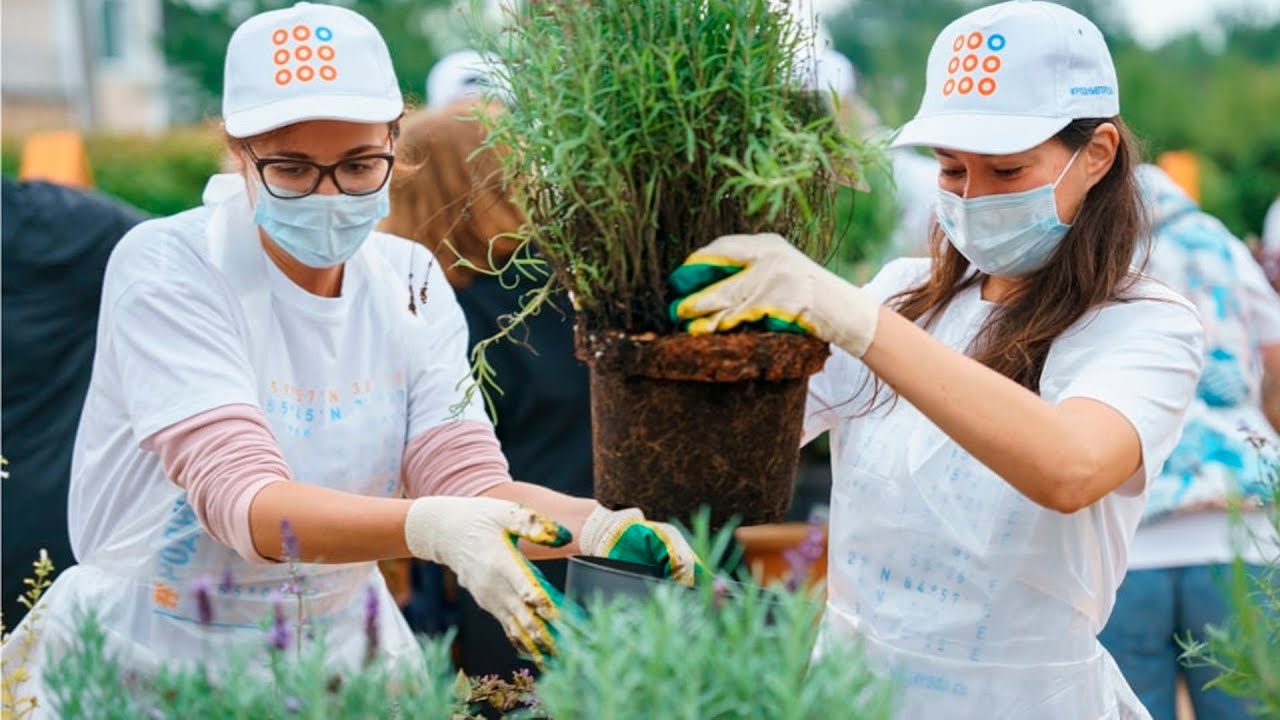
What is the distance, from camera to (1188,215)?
3.27m

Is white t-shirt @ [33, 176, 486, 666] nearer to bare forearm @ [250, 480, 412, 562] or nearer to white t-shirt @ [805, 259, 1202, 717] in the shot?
bare forearm @ [250, 480, 412, 562]

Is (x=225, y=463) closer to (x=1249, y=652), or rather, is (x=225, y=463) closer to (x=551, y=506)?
(x=551, y=506)

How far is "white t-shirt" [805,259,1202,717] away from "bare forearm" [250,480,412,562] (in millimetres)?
661

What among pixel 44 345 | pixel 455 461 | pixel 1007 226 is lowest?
pixel 44 345

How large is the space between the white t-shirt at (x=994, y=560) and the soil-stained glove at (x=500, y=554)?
1.73 feet

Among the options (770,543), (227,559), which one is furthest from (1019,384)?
(770,543)

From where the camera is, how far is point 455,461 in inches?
83.5

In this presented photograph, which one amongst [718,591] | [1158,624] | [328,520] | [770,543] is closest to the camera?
[718,591]

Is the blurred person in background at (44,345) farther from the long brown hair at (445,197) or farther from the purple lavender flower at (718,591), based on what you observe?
the purple lavender flower at (718,591)

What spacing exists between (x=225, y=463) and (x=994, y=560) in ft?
3.36

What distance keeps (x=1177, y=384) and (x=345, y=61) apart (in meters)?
1.19

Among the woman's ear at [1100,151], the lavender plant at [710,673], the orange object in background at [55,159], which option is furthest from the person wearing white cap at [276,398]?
the orange object in background at [55,159]

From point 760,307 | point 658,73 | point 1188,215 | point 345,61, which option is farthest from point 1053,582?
point 1188,215

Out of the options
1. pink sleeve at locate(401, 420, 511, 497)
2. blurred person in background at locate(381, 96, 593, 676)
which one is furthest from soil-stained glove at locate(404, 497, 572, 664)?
blurred person in background at locate(381, 96, 593, 676)
